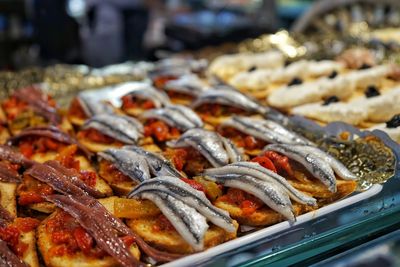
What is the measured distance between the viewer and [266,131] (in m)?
3.52

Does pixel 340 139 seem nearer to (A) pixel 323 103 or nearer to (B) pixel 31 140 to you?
(A) pixel 323 103

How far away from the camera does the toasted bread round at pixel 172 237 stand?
96.3 inches

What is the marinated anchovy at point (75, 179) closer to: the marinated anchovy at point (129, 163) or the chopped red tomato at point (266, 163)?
the marinated anchovy at point (129, 163)

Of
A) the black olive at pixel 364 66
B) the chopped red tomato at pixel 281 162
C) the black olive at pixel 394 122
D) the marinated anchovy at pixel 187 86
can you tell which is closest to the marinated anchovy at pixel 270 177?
the chopped red tomato at pixel 281 162

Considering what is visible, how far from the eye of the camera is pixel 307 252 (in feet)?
8.34

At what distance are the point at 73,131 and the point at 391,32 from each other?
14.8ft

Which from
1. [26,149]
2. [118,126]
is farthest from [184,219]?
[26,149]

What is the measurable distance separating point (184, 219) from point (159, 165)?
25.0 inches

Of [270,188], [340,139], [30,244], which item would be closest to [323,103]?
[340,139]

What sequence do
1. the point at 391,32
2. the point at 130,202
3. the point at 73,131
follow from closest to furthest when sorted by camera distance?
the point at 130,202
the point at 73,131
the point at 391,32

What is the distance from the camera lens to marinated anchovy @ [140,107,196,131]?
3801 mm

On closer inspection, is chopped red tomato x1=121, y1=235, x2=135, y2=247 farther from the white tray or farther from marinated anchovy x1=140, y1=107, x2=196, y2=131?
marinated anchovy x1=140, y1=107, x2=196, y2=131

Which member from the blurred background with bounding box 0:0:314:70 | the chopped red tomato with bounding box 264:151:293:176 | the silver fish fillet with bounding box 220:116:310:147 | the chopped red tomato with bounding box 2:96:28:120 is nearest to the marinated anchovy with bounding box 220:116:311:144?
the silver fish fillet with bounding box 220:116:310:147

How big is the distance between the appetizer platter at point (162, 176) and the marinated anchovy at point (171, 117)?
10 mm
